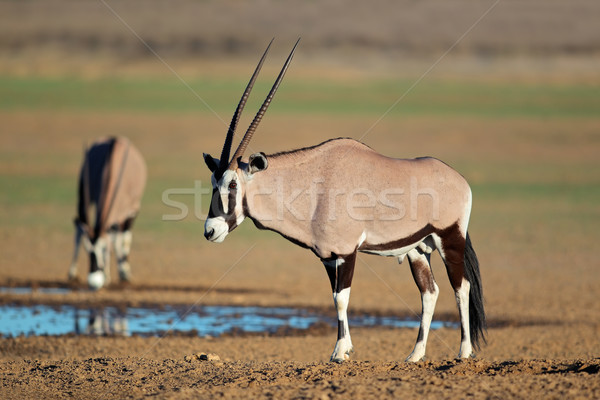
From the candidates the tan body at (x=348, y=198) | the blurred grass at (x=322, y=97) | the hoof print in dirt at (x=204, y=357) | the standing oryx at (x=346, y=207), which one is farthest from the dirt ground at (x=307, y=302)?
the blurred grass at (x=322, y=97)

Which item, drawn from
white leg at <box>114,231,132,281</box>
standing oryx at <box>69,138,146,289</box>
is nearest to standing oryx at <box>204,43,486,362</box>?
standing oryx at <box>69,138,146,289</box>

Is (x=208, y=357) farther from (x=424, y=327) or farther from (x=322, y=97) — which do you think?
(x=322, y=97)

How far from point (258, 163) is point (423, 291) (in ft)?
6.44

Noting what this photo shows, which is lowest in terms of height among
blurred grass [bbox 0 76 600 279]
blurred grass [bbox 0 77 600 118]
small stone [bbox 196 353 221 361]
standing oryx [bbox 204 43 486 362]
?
small stone [bbox 196 353 221 361]

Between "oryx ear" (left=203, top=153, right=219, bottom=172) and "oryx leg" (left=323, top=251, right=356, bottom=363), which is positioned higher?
"oryx ear" (left=203, top=153, right=219, bottom=172)

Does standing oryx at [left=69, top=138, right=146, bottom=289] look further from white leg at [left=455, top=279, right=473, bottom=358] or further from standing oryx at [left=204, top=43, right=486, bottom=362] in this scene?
white leg at [left=455, top=279, right=473, bottom=358]

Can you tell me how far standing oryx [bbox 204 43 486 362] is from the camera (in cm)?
807

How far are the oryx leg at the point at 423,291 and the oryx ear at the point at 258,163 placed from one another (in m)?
1.65

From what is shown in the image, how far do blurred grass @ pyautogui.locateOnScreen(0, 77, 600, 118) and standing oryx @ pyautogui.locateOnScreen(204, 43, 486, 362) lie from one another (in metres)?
34.7

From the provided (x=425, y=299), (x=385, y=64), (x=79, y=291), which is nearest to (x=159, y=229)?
(x=79, y=291)

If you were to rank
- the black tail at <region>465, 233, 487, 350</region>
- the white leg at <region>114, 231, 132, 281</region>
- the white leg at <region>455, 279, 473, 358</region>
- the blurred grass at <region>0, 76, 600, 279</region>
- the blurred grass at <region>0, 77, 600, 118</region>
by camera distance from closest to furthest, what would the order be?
the white leg at <region>455, 279, 473, 358</region> < the black tail at <region>465, 233, 487, 350</region> < the white leg at <region>114, 231, 132, 281</region> < the blurred grass at <region>0, 76, 600, 279</region> < the blurred grass at <region>0, 77, 600, 118</region>

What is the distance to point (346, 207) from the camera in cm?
812

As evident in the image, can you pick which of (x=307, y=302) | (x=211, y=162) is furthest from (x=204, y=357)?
(x=307, y=302)

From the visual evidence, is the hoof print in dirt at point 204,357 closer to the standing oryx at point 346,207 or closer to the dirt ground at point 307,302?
the dirt ground at point 307,302
